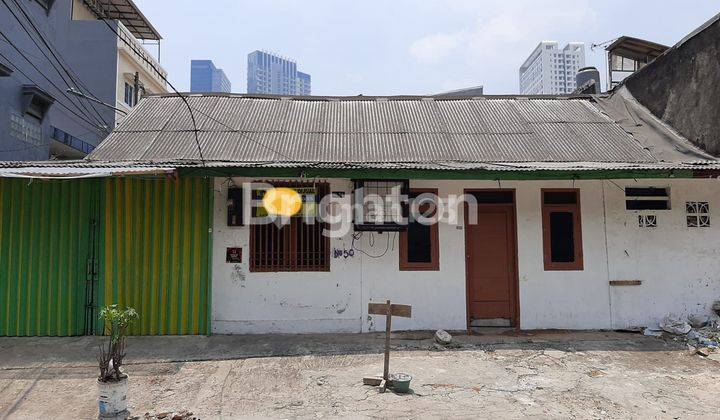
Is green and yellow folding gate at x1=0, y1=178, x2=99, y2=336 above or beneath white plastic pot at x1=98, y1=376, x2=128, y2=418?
Result: above

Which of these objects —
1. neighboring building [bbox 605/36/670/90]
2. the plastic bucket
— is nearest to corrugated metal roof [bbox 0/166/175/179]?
the plastic bucket

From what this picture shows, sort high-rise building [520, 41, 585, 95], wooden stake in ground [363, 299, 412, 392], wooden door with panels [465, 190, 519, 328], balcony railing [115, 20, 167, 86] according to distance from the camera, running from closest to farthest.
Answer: wooden stake in ground [363, 299, 412, 392] → wooden door with panels [465, 190, 519, 328] → balcony railing [115, 20, 167, 86] → high-rise building [520, 41, 585, 95]

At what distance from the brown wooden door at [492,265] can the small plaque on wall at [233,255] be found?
3918 millimetres

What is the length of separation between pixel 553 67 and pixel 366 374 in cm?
6489

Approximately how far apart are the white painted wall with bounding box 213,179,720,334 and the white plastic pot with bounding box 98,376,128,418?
2.98 meters

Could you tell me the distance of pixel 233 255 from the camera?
290 inches

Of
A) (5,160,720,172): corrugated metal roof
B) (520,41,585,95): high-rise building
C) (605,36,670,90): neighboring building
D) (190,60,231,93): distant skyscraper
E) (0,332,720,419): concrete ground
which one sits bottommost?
(0,332,720,419): concrete ground

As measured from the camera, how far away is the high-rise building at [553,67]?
190 ft

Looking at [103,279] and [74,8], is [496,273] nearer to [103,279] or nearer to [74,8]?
[103,279]

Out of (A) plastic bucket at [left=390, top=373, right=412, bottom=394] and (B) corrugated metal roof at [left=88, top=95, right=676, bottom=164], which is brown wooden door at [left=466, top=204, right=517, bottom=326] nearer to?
(B) corrugated metal roof at [left=88, top=95, right=676, bottom=164]

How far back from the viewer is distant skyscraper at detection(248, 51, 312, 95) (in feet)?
430

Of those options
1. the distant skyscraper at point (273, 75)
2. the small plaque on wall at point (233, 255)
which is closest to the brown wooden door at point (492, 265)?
the small plaque on wall at point (233, 255)

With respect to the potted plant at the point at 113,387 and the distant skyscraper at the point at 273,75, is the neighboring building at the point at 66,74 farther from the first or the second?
the distant skyscraper at the point at 273,75

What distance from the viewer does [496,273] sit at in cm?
775
